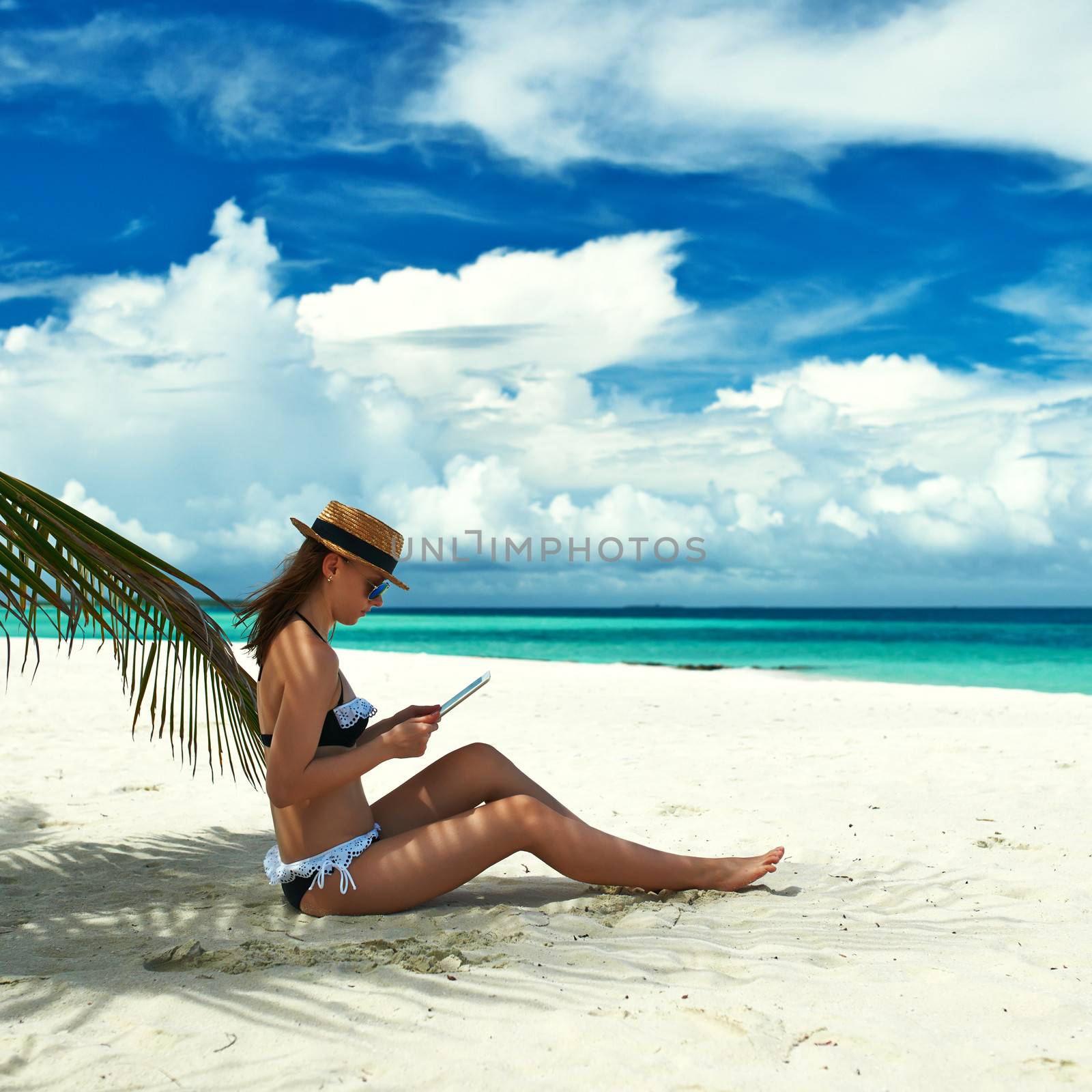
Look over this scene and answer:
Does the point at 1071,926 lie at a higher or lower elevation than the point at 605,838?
lower

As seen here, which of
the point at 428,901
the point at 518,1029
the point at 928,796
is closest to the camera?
the point at 518,1029

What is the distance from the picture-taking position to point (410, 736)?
3.12 meters

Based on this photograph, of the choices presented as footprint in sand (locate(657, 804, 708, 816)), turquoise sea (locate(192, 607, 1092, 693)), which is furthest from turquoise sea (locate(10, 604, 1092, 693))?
footprint in sand (locate(657, 804, 708, 816))

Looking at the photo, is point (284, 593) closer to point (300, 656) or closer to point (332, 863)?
point (300, 656)

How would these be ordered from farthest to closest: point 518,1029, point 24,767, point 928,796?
point 24,767
point 928,796
point 518,1029

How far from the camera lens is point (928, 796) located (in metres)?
5.85

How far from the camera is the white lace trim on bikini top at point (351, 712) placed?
330 cm

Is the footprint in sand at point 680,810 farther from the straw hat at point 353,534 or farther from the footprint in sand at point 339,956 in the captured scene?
the straw hat at point 353,534

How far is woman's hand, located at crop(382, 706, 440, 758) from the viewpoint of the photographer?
122 inches

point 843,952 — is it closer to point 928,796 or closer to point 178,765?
point 928,796

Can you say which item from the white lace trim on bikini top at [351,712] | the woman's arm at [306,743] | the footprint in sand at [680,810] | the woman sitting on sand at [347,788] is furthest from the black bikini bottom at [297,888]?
the footprint in sand at [680,810]

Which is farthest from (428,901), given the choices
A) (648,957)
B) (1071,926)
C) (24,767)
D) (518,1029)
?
(24,767)

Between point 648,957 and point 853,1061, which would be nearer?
point 853,1061

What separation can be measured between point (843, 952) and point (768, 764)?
3.93 meters
